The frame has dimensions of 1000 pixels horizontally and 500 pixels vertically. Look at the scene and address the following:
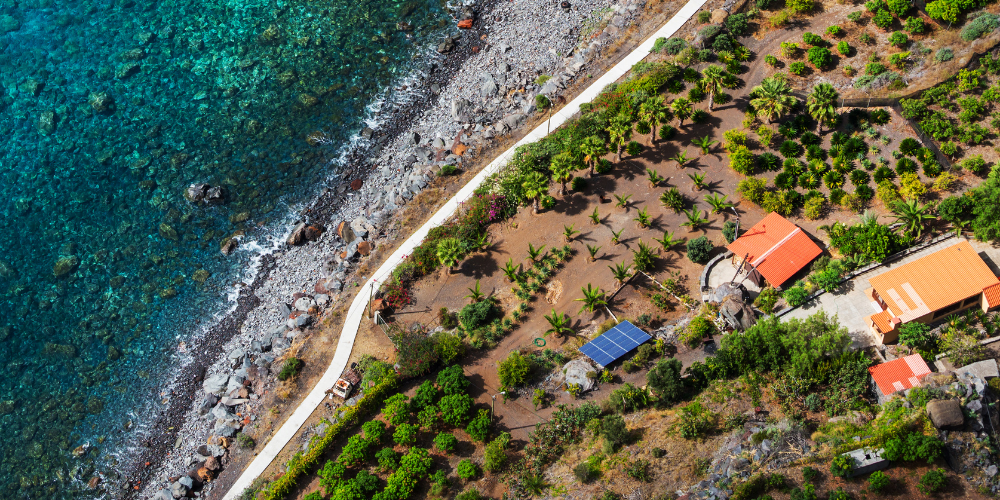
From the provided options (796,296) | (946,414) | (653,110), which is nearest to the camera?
(946,414)

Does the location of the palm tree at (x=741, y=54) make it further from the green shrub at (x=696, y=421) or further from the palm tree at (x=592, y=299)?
the green shrub at (x=696, y=421)

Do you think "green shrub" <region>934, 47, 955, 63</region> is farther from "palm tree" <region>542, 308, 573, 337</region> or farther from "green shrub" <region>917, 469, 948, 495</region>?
"palm tree" <region>542, 308, 573, 337</region>

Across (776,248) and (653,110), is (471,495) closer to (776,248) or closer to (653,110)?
(776,248)

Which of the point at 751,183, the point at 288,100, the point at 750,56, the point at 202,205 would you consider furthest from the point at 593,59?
the point at 202,205

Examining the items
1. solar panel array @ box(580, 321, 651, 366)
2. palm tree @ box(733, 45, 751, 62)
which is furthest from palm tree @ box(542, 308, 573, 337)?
palm tree @ box(733, 45, 751, 62)

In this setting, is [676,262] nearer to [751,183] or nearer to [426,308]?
[751,183]

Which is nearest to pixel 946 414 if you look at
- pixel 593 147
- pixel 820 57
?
pixel 593 147

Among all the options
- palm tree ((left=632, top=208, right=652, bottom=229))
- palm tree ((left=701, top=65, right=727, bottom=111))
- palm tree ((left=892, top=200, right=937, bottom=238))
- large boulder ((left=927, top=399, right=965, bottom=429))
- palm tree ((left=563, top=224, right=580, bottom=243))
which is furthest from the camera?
palm tree ((left=701, top=65, right=727, bottom=111))
